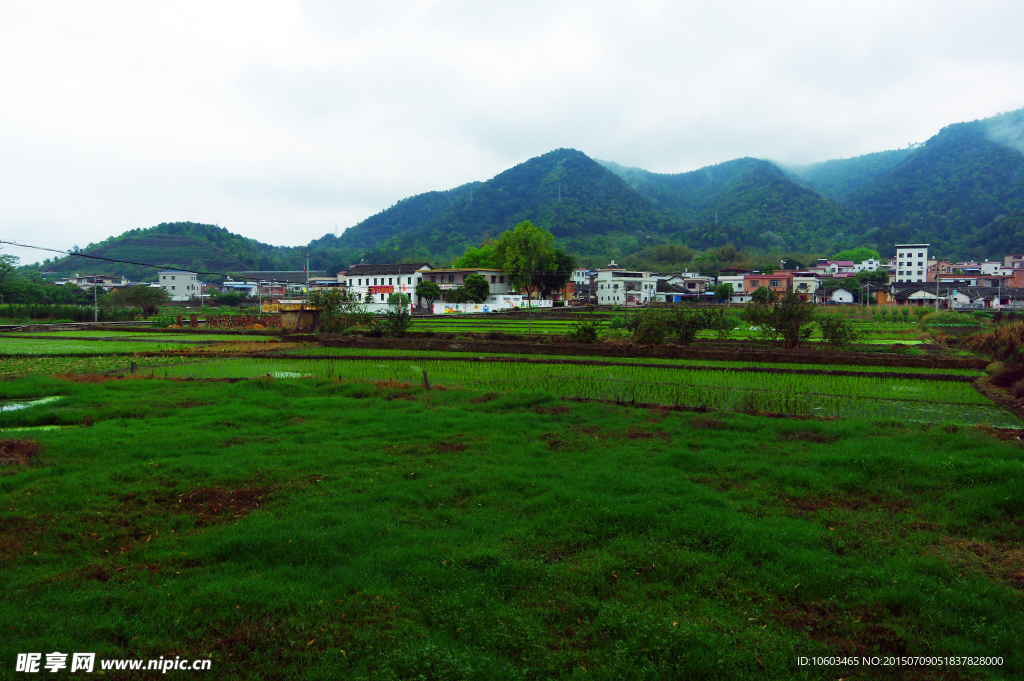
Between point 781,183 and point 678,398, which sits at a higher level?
point 781,183

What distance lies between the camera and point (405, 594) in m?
5.40

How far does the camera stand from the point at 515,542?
6465mm

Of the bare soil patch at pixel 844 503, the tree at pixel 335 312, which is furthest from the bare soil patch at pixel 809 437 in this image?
the tree at pixel 335 312

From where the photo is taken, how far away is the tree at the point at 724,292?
7412 centimetres

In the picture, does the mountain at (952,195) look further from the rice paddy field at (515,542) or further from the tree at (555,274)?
the rice paddy field at (515,542)

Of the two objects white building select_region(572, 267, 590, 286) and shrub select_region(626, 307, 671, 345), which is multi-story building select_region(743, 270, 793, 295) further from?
shrub select_region(626, 307, 671, 345)

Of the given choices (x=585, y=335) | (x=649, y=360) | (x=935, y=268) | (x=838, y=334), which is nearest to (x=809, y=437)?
(x=649, y=360)

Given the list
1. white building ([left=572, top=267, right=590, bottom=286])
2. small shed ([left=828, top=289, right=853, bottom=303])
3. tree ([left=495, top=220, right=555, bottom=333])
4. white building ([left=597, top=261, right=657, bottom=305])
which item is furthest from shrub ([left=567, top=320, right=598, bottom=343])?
white building ([left=572, top=267, right=590, bottom=286])

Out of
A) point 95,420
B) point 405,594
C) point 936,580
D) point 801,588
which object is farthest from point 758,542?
point 95,420

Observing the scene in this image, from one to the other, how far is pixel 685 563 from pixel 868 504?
3.47 meters

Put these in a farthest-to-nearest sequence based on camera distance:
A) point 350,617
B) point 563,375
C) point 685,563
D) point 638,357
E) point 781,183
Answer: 1. point 781,183
2. point 638,357
3. point 563,375
4. point 685,563
5. point 350,617

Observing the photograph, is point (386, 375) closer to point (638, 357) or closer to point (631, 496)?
point (638, 357)

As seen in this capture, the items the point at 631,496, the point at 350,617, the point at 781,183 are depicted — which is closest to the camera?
the point at 350,617

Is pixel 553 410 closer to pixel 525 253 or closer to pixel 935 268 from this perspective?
pixel 525 253
